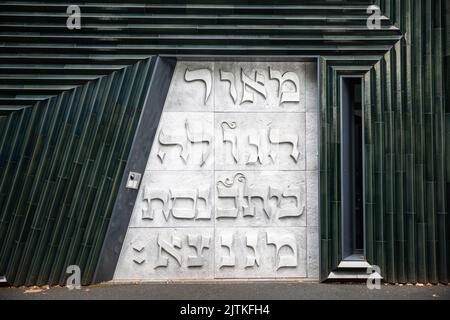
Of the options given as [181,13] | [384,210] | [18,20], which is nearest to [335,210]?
[384,210]

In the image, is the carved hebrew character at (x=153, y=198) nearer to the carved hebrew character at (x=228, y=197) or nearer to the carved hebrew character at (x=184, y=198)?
the carved hebrew character at (x=184, y=198)

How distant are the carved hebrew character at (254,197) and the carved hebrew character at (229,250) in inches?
20.2

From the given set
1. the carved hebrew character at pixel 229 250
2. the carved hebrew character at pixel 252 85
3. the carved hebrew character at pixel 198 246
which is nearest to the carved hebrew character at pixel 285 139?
the carved hebrew character at pixel 252 85

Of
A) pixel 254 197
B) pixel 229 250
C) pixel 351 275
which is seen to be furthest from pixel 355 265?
pixel 229 250

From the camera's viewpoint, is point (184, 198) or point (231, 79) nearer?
point (184, 198)

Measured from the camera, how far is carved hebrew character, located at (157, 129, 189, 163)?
280 inches

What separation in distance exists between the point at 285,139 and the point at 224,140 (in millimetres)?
1078

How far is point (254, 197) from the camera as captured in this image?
711cm

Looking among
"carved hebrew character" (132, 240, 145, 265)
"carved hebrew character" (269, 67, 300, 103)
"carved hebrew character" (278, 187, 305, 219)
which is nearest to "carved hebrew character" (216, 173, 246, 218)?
"carved hebrew character" (278, 187, 305, 219)

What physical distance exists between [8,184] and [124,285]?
2561mm

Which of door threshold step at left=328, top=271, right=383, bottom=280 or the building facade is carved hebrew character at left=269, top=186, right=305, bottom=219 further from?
door threshold step at left=328, top=271, right=383, bottom=280

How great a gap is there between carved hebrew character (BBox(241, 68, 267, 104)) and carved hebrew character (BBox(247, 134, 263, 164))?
67 centimetres

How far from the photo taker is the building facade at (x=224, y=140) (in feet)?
22.1

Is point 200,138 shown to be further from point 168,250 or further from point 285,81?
point 168,250
